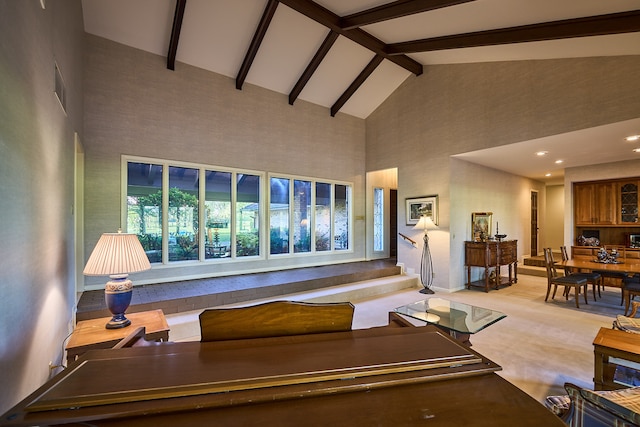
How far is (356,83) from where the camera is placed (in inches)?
256

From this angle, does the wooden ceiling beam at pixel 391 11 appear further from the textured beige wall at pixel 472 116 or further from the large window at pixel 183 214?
the large window at pixel 183 214

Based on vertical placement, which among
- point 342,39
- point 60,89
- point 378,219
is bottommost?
point 378,219

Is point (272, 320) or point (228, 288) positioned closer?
point (272, 320)

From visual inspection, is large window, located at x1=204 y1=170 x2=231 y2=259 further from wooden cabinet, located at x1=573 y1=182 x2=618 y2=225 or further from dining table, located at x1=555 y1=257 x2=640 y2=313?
wooden cabinet, located at x1=573 y1=182 x2=618 y2=225

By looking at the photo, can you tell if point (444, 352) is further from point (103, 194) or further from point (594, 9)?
point (103, 194)

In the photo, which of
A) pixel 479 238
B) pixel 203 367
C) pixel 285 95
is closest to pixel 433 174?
pixel 479 238

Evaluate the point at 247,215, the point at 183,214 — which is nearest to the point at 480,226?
the point at 247,215

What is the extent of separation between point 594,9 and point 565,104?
134cm

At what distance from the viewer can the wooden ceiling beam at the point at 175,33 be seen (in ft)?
13.5

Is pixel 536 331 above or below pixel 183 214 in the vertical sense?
below

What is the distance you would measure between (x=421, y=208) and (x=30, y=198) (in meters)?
6.03

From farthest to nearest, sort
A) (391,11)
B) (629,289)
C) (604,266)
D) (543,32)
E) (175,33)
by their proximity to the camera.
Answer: (175,33)
(604,266)
(391,11)
(629,289)
(543,32)

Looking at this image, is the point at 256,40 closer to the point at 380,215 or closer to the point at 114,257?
the point at 114,257

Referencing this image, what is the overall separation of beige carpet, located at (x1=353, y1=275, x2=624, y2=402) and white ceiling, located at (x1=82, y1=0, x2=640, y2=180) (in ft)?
8.98
